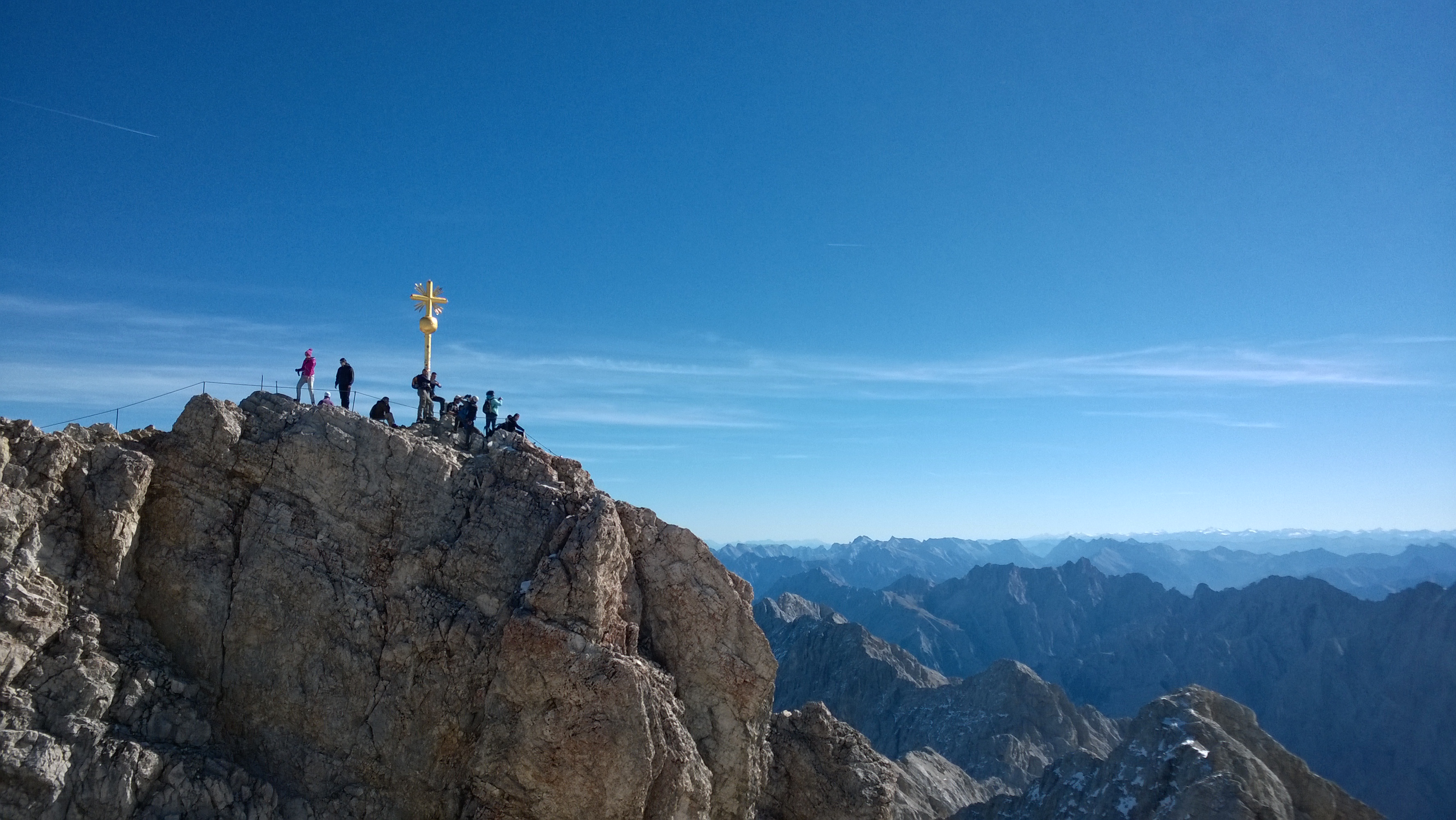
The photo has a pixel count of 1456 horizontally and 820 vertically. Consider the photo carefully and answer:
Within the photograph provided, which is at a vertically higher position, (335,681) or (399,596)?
(399,596)

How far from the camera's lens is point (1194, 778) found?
4175cm

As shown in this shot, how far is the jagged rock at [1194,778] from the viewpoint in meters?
39.3

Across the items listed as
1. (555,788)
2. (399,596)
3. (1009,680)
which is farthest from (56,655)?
(1009,680)

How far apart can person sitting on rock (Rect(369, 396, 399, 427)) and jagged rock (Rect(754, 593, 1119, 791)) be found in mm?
91595

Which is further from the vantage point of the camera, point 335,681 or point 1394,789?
point 1394,789

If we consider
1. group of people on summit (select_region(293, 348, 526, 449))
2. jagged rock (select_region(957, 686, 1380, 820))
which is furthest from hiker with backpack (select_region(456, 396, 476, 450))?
jagged rock (select_region(957, 686, 1380, 820))

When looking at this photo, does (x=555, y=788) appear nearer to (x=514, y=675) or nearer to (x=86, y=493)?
(x=514, y=675)

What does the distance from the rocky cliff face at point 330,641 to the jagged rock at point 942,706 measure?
8931cm

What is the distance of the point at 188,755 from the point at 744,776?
1244 cm

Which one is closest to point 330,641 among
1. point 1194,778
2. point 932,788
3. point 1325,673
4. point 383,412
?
point 383,412

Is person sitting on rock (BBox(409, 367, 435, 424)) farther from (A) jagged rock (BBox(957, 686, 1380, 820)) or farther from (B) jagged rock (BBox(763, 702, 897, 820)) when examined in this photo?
(A) jagged rock (BBox(957, 686, 1380, 820))

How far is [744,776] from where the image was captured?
20469mm

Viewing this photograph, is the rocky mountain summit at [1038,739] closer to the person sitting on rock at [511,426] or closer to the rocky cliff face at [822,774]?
the rocky cliff face at [822,774]

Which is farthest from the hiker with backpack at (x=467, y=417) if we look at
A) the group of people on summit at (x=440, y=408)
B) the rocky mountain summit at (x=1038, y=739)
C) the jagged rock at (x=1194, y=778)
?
the jagged rock at (x=1194, y=778)
